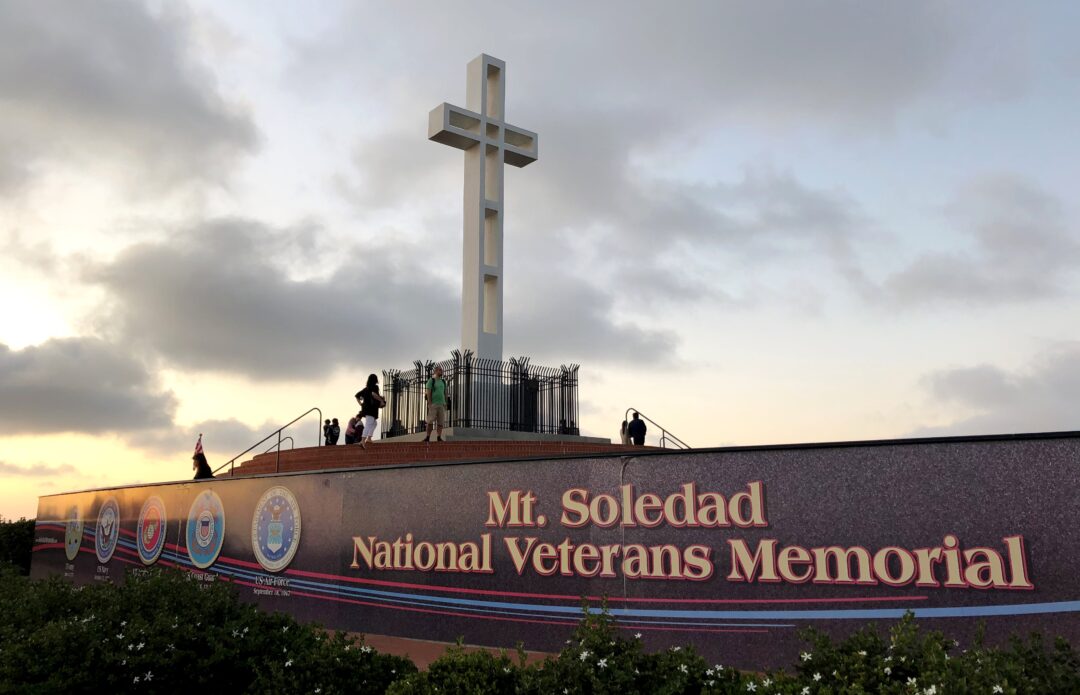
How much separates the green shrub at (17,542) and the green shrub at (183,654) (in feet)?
72.3

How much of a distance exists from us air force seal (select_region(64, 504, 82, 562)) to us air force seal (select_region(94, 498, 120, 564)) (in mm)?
1336

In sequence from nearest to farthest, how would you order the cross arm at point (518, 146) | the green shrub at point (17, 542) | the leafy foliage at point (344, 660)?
the leafy foliage at point (344, 660) → the cross arm at point (518, 146) → the green shrub at point (17, 542)

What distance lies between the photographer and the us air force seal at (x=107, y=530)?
65.5ft

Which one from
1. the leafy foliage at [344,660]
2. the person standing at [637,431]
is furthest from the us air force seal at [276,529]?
the person standing at [637,431]

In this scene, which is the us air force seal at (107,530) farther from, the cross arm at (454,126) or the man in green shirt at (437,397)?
the cross arm at (454,126)

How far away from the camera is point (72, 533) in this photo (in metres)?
22.3

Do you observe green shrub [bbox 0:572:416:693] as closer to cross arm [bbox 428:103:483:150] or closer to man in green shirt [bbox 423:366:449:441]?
man in green shirt [bbox 423:366:449:441]

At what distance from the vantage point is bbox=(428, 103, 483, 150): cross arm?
74.1 ft

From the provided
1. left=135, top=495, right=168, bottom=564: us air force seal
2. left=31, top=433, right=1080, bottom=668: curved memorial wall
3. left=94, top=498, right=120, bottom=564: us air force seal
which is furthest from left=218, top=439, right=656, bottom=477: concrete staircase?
left=31, top=433, right=1080, bottom=668: curved memorial wall

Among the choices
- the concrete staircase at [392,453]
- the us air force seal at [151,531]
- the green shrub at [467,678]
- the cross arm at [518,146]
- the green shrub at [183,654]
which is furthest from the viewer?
the cross arm at [518,146]

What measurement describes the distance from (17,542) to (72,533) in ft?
21.1

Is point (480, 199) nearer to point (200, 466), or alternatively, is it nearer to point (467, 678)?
point (200, 466)

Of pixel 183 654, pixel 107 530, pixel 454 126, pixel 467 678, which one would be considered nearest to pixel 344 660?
pixel 467 678

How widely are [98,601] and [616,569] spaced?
5.41m
